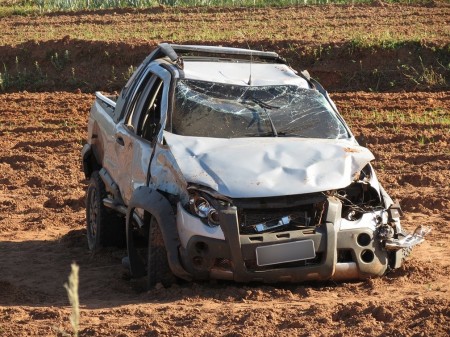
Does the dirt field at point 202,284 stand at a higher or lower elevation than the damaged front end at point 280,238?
lower

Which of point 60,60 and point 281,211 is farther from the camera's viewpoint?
point 60,60

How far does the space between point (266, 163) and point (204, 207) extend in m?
0.65

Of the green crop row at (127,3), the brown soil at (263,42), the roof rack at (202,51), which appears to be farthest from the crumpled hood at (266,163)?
the green crop row at (127,3)

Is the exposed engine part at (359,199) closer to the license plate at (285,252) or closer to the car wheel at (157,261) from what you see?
the license plate at (285,252)

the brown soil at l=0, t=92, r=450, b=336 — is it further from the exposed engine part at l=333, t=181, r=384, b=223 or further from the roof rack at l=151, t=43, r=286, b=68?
the roof rack at l=151, t=43, r=286, b=68

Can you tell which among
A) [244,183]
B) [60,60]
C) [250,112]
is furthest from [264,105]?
[60,60]

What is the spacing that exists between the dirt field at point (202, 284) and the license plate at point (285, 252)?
11.9 inches

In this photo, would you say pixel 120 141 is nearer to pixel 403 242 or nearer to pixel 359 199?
pixel 359 199

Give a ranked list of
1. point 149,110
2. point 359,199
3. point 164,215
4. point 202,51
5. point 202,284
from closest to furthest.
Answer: point 164,215
point 202,284
point 359,199
point 149,110
point 202,51

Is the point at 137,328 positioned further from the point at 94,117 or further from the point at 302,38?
the point at 302,38

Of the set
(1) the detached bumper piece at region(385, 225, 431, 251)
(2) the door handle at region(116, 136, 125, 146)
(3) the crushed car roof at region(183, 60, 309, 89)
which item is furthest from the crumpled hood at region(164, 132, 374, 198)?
(2) the door handle at region(116, 136, 125, 146)

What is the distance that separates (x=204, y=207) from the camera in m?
8.19

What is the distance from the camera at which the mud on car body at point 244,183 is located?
8102 mm

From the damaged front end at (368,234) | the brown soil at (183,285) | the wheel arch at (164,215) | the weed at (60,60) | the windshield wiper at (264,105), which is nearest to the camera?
the brown soil at (183,285)
